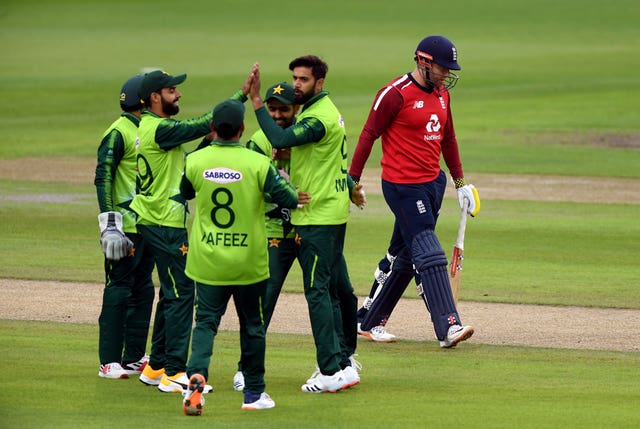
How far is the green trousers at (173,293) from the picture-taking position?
29.4 ft

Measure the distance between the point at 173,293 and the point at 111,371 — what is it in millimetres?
896

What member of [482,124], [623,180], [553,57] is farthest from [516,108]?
[553,57]

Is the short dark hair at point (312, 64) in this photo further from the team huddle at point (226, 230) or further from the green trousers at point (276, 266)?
the green trousers at point (276, 266)

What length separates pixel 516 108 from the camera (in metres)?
35.8

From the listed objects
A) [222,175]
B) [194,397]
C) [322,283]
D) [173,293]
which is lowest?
[194,397]

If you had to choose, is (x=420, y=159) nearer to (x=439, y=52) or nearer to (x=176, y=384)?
(x=439, y=52)

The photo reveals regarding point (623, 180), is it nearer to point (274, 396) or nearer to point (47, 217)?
point (47, 217)

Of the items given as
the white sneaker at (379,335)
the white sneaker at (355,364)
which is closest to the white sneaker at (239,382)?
the white sneaker at (355,364)

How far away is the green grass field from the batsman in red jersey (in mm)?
554

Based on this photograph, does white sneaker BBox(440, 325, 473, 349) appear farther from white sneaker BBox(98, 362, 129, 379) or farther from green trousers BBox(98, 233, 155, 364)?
white sneaker BBox(98, 362, 129, 379)

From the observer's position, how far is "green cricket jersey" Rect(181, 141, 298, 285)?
8320 mm

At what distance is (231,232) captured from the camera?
27.5 feet

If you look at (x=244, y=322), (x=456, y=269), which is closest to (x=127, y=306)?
(x=244, y=322)

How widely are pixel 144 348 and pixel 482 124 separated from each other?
23.5m
